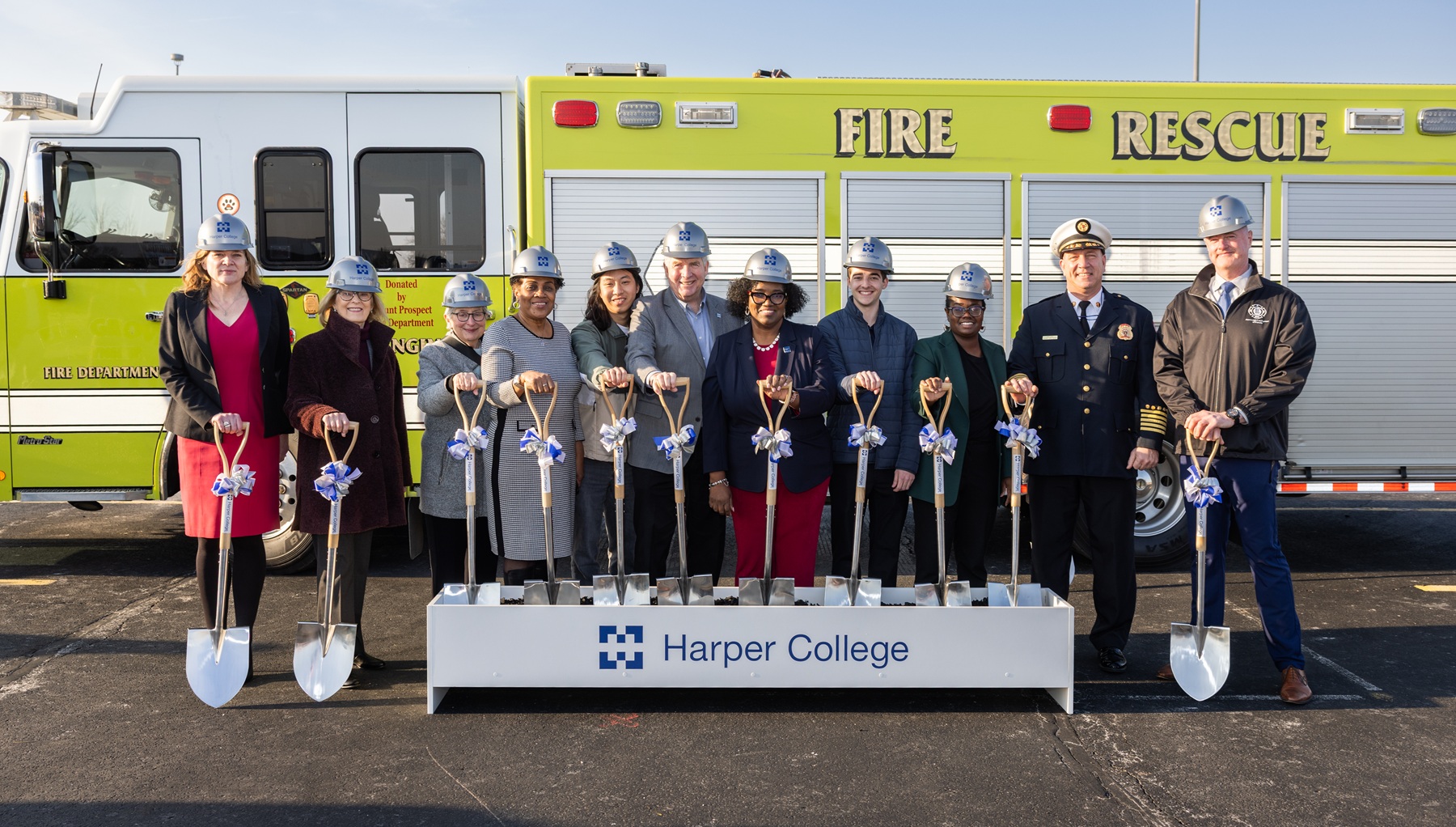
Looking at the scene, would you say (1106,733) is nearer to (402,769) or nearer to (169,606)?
(402,769)

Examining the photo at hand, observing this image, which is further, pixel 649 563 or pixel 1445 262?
pixel 1445 262

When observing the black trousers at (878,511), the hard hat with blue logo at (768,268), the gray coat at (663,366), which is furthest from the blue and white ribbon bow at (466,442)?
the black trousers at (878,511)

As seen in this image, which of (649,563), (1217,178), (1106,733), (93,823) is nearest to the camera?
(93,823)

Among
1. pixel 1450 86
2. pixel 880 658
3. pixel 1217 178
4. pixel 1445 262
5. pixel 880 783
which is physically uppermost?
Answer: pixel 1450 86

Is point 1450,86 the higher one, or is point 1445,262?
point 1450,86

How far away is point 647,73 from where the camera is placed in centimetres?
637

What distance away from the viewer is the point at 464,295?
4578 mm

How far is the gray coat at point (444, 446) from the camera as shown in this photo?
4527mm

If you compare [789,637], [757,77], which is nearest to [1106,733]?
[789,637]

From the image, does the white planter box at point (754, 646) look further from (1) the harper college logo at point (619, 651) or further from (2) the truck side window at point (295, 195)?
(2) the truck side window at point (295, 195)

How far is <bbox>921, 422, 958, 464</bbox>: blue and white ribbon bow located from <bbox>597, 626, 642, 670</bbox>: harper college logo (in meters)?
1.32

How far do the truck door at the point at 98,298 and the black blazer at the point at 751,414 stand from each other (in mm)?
3455

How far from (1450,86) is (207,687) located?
23.7 ft

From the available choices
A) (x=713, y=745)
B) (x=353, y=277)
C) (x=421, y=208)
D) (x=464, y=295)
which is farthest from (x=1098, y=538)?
(x=421, y=208)
